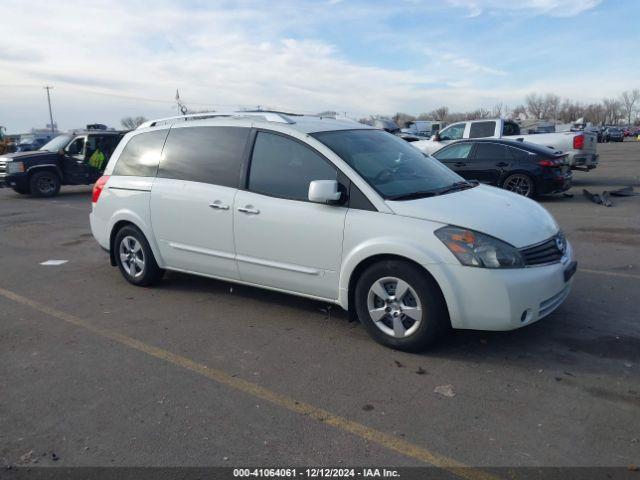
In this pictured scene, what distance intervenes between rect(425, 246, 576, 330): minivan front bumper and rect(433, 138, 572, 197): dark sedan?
854 centimetres

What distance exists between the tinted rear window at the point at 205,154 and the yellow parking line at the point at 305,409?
170 centimetres

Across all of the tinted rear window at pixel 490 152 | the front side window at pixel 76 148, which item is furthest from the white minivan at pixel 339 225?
the front side window at pixel 76 148

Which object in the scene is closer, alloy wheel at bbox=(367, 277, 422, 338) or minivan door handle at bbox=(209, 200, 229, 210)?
alloy wheel at bbox=(367, 277, 422, 338)

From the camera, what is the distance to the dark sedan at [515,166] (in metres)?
11.9

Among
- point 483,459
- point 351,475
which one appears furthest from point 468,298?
point 351,475

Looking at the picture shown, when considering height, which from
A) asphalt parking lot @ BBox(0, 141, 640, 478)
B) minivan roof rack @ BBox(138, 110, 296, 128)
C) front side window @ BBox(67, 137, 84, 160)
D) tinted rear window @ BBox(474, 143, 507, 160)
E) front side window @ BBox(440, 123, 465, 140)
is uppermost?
minivan roof rack @ BBox(138, 110, 296, 128)

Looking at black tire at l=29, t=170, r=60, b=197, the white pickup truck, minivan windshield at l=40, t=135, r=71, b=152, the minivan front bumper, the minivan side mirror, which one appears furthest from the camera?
minivan windshield at l=40, t=135, r=71, b=152

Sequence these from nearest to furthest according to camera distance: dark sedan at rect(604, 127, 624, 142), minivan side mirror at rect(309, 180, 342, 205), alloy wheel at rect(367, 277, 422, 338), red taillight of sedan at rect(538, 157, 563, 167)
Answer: alloy wheel at rect(367, 277, 422, 338) < minivan side mirror at rect(309, 180, 342, 205) < red taillight of sedan at rect(538, 157, 563, 167) < dark sedan at rect(604, 127, 624, 142)

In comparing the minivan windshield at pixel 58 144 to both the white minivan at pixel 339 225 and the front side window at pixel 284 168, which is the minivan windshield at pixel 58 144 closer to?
the white minivan at pixel 339 225

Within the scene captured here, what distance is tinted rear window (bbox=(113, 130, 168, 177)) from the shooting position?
602cm

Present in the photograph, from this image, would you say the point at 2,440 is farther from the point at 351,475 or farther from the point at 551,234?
the point at 551,234

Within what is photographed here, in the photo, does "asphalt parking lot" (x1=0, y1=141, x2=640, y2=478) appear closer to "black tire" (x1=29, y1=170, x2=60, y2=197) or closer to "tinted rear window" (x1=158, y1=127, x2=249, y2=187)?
"tinted rear window" (x1=158, y1=127, x2=249, y2=187)

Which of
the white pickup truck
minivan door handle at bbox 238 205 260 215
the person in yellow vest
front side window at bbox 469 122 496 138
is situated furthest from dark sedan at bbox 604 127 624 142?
minivan door handle at bbox 238 205 260 215

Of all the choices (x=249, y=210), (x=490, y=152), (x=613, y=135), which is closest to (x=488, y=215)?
(x=249, y=210)
